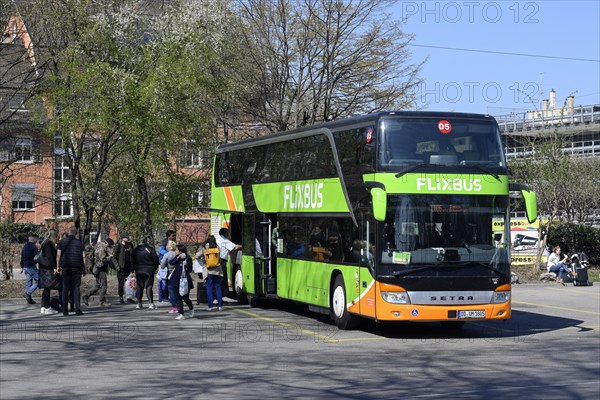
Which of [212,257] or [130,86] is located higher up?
[130,86]

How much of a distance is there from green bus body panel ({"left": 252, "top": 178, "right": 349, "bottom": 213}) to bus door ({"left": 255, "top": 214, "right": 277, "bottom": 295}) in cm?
29

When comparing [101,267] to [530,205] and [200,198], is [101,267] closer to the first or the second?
[530,205]

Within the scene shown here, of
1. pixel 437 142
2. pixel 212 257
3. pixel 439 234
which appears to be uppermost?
pixel 437 142

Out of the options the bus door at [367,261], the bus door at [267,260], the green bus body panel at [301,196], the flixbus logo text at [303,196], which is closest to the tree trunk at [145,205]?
the green bus body panel at [301,196]

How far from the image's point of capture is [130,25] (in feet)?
99.2

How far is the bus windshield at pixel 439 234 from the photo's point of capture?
17.5m

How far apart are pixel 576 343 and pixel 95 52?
1799 cm

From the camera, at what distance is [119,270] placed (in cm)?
2436

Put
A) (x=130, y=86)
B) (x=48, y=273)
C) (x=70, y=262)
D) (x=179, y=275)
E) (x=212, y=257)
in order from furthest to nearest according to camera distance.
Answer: (x=130, y=86)
(x=212, y=257)
(x=48, y=273)
(x=70, y=262)
(x=179, y=275)

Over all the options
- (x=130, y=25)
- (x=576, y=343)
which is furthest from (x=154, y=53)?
(x=576, y=343)

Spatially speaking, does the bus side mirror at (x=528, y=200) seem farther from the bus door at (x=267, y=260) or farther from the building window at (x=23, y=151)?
the building window at (x=23, y=151)

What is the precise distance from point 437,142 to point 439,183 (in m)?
0.73

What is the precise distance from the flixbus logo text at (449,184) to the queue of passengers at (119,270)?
5434 mm

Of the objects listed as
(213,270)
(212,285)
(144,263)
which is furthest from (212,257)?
(144,263)
